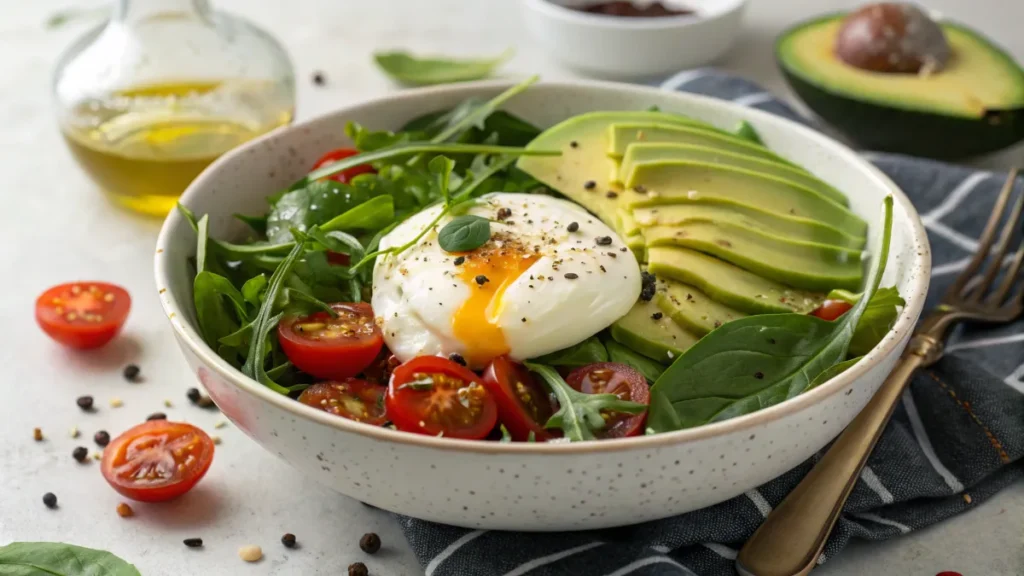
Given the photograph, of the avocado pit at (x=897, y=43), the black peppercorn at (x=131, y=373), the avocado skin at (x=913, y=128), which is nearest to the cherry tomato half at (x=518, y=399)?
the black peppercorn at (x=131, y=373)

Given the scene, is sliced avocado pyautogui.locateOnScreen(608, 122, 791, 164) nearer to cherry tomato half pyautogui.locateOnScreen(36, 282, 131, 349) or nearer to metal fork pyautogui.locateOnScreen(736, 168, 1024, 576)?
metal fork pyautogui.locateOnScreen(736, 168, 1024, 576)

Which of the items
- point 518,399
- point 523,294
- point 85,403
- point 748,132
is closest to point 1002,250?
point 748,132

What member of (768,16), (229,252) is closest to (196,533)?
(229,252)

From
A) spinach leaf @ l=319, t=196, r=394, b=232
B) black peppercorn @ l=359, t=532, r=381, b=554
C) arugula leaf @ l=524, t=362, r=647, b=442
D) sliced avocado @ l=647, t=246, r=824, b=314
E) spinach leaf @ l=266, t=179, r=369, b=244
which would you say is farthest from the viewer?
spinach leaf @ l=266, t=179, r=369, b=244

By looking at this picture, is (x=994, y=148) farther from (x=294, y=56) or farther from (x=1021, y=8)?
(x=294, y=56)

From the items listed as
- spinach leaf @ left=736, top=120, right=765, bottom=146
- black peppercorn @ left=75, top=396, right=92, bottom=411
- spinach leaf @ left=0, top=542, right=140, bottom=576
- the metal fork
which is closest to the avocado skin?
the metal fork

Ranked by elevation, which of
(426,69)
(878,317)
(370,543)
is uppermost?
(878,317)

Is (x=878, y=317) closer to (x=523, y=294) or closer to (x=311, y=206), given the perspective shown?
(x=523, y=294)
